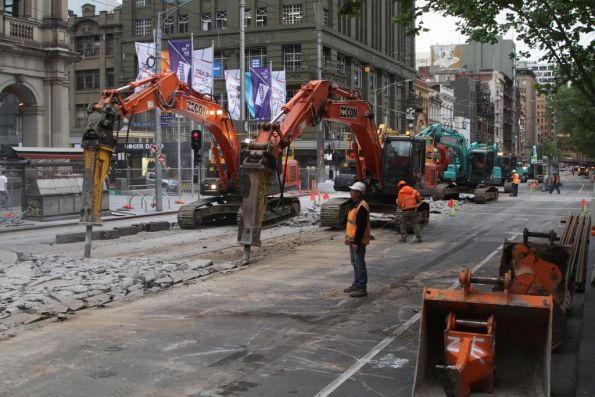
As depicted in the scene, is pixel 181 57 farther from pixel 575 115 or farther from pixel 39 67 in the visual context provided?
pixel 575 115

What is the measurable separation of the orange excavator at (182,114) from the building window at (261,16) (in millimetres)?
40775

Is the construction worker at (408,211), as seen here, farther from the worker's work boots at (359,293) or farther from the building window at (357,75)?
the building window at (357,75)

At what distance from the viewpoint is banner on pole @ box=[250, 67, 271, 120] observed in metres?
39.1

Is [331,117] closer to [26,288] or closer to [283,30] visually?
[26,288]

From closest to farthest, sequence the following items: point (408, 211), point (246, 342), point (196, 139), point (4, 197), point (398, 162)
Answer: point (246, 342), point (408, 211), point (398, 162), point (4, 197), point (196, 139)

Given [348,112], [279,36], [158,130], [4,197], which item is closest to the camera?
[348,112]

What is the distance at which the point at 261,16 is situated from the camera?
63.6m

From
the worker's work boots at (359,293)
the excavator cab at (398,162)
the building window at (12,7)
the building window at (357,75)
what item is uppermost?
the building window at (357,75)

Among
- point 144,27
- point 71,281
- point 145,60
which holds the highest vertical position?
point 144,27

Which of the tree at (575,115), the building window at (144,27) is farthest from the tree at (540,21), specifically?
the building window at (144,27)

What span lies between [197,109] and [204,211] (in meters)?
3.87

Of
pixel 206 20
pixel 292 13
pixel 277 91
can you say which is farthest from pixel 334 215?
pixel 206 20

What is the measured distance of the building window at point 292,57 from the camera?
6203 cm

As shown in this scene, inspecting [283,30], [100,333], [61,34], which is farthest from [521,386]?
[283,30]
